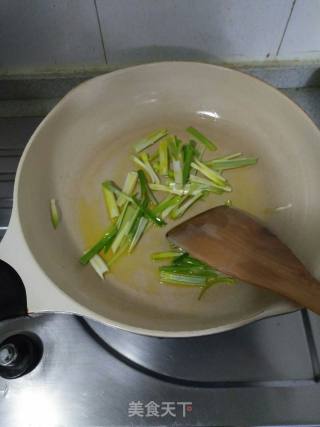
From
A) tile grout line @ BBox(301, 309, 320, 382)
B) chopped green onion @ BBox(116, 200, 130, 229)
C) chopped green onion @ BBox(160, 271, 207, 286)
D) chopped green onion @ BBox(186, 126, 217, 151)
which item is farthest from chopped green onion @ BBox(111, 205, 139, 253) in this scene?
tile grout line @ BBox(301, 309, 320, 382)

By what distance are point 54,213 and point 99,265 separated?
15cm

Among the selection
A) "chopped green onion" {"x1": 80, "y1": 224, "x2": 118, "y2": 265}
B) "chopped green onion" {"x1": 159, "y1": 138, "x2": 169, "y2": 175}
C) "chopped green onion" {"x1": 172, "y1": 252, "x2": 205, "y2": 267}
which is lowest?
"chopped green onion" {"x1": 172, "y1": 252, "x2": 205, "y2": 267}

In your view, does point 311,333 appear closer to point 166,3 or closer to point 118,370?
point 118,370

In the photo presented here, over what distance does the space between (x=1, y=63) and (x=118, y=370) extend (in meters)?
0.75

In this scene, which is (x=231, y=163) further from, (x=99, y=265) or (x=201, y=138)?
(x=99, y=265)

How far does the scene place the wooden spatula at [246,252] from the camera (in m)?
0.62

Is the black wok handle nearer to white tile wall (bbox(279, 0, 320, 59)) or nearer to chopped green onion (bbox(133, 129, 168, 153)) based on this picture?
chopped green onion (bbox(133, 129, 168, 153))

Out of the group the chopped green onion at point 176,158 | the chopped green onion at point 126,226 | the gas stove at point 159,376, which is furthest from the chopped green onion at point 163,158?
the gas stove at point 159,376

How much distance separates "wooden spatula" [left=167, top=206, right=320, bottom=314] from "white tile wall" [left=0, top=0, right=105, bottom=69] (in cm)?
49

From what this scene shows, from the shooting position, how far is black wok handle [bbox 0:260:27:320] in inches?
25.4

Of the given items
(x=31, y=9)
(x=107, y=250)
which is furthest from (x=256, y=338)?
(x=31, y=9)

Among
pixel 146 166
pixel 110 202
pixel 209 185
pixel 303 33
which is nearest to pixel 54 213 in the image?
pixel 110 202

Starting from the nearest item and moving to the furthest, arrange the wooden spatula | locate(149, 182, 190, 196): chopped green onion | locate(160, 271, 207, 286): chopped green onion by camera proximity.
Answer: the wooden spatula → locate(160, 271, 207, 286): chopped green onion → locate(149, 182, 190, 196): chopped green onion

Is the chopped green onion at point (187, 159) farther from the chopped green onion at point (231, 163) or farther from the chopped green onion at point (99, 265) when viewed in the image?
the chopped green onion at point (99, 265)
